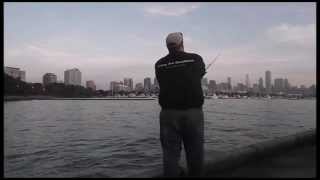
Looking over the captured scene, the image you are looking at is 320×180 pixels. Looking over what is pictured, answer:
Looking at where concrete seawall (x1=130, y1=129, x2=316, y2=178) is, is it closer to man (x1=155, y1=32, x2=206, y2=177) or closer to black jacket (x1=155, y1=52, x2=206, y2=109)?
man (x1=155, y1=32, x2=206, y2=177)

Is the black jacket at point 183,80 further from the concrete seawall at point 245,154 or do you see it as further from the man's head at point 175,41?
the concrete seawall at point 245,154

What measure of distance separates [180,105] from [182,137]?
0.40 m

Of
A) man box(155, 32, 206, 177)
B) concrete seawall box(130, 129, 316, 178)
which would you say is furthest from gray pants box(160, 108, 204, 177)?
concrete seawall box(130, 129, 316, 178)

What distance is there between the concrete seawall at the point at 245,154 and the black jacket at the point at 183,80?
0.86 meters

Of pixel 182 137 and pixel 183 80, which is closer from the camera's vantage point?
pixel 183 80

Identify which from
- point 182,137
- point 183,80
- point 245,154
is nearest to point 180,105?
point 183,80

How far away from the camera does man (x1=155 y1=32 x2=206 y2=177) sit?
4.79 metres

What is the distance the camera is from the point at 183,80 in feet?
15.7

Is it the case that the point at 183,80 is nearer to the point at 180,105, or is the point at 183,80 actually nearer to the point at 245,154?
the point at 180,105

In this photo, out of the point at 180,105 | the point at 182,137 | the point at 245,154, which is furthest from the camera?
the point at 245,154

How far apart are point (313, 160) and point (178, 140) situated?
1786 millimetres

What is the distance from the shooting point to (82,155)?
763 inches

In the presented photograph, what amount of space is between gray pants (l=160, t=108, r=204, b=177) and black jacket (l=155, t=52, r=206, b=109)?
0.09m

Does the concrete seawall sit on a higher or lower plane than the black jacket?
lower
